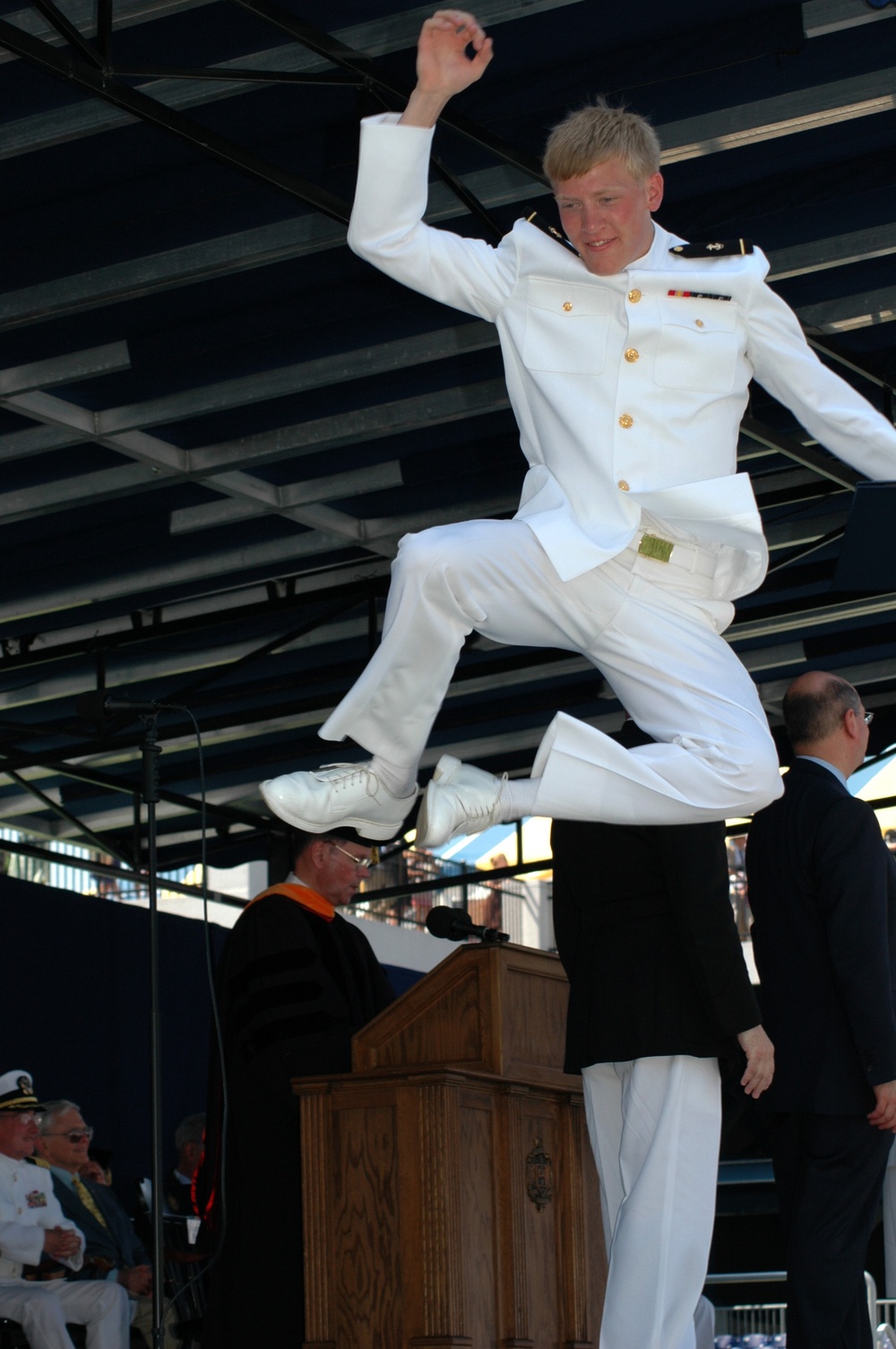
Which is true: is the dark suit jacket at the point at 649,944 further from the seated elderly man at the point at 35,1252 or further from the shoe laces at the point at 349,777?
the seated elderly man at the point at 35,1252

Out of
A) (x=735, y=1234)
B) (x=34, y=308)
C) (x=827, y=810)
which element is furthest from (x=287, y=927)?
(x=735, y=1234)

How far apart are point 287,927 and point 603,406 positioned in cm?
234

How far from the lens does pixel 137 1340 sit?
24.2ft

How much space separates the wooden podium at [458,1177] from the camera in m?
3.77

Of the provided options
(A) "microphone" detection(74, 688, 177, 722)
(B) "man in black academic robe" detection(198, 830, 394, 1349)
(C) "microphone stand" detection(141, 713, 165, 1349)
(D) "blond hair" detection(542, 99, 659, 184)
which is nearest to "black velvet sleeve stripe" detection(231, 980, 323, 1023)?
(B) "man in black academic robe" detection(198, 830, 394, 1349)

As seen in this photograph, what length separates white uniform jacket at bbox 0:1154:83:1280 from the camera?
6.14 m

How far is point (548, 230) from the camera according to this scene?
3.02 metres

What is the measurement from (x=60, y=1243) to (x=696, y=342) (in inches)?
186

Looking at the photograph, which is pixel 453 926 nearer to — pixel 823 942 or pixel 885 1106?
pixel 823 942

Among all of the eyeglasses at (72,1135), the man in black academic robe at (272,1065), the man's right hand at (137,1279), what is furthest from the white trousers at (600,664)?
the eyeglasses at (72,1135)

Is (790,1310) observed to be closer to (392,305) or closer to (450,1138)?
(450,1138)

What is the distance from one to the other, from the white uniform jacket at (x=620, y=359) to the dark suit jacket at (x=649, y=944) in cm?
52

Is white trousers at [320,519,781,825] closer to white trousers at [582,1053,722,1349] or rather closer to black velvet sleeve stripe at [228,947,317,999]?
white trousers at [582,1053,722,1349]

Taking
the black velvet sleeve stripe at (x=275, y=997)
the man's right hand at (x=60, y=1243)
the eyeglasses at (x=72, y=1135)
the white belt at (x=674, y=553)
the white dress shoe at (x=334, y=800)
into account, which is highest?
the white belt at (x=674, y=553)
